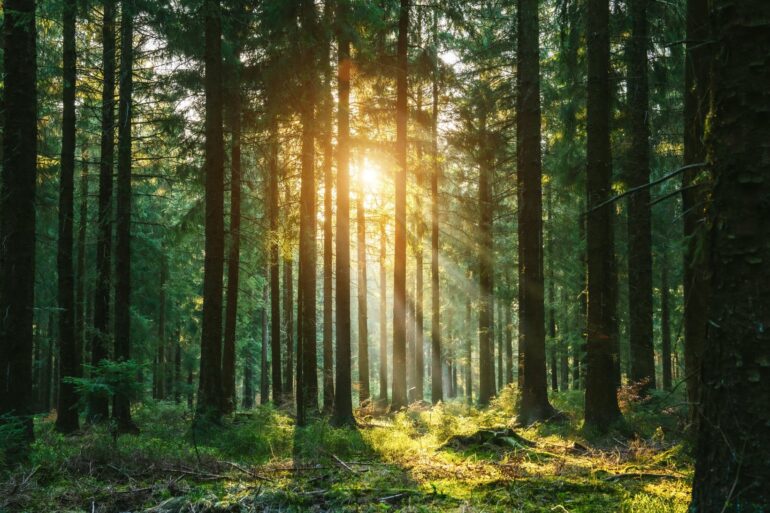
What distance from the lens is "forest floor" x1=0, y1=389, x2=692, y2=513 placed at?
15.7ft

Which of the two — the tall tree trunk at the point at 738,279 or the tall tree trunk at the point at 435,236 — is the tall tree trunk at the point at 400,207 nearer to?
the tall tree trunk at the point at 435,236

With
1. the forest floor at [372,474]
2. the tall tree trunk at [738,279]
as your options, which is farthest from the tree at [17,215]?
the tall tree trunk at [738,279]

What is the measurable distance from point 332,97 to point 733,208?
1106cm

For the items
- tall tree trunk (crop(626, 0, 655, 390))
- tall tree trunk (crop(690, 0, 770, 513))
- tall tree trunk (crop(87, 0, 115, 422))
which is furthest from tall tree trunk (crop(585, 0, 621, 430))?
tall tree trunk (crop(87, 0, 115, 422))

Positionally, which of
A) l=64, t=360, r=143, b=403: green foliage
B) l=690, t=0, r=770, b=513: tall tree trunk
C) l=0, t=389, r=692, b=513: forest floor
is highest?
l=690, t=0, r=770, b=513: tall tree trunk

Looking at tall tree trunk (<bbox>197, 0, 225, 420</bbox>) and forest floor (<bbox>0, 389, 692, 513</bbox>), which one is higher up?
tall tree trunk (<bbox>197, 0, 225, 420</bbox>)

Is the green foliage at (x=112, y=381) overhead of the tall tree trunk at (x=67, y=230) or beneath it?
beneath

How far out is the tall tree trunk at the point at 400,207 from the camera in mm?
14836

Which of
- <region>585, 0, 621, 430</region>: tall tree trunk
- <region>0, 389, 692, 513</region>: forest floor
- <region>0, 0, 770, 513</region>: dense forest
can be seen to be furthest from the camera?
<region>585, 0, 621, 430</region>: tall tree trunk

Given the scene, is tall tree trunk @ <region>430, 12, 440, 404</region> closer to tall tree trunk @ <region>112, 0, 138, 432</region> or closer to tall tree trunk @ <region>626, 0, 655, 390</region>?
tall tree trunk @ <region>626, 0, 655, 390</region>

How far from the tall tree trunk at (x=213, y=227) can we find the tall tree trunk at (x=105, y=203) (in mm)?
3470

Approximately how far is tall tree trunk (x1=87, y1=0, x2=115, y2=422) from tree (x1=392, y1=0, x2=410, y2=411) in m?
7.80

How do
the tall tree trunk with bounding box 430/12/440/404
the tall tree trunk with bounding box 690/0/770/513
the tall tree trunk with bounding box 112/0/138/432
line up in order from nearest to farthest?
the tall tree trunk with bounding box 690/0/770/513
the tall tree trunk with bounding box 112/0/138/432
the tall tree trunk with bounding box 430/12/440/404

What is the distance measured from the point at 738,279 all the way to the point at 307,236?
10.4 meters
